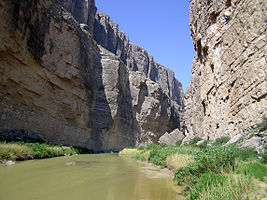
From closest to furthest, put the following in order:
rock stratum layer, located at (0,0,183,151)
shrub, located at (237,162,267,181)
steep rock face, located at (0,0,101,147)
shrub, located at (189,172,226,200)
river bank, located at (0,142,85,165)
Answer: shrub, located at (237,162,267,181)
shrub, located at (189,172,226,200)
river bank, located at (0,142,85,165)
steep rock face, located at (0,0,101,147)
rock stratum layer, located at (0,0,183,151)

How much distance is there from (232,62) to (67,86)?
22.7 metres

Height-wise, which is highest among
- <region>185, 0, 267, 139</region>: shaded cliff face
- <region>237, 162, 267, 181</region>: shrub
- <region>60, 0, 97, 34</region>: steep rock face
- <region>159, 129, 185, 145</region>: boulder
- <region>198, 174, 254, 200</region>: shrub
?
<region>60, 0, 97, 34</region>: steep rock face

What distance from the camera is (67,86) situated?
104 feet

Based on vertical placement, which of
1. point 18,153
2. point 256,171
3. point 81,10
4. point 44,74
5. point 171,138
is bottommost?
point 256,171

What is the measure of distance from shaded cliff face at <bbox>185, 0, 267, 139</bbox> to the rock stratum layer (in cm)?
1829

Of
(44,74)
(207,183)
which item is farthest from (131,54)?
(207,183)

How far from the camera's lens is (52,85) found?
28750 millimetres

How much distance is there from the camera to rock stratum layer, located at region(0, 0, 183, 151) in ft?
71.5

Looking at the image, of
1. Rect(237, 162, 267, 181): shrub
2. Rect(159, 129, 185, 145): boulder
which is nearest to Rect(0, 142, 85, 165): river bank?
Rect(237, 162, 267, 181): shrub

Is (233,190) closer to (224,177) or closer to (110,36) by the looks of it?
(224,177)

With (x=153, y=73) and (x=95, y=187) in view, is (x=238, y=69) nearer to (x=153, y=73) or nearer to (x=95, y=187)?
(x=95, y=187)

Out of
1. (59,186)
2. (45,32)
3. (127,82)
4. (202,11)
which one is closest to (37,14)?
(45,32)

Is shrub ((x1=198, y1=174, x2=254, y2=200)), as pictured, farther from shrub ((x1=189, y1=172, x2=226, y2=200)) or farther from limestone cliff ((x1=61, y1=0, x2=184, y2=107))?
limestone cliff ((x1=61, y1=0, x2=184, y2=107))

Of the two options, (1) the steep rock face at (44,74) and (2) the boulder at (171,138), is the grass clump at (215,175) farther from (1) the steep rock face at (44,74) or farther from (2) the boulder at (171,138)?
(2) the boulder at (171,138)
